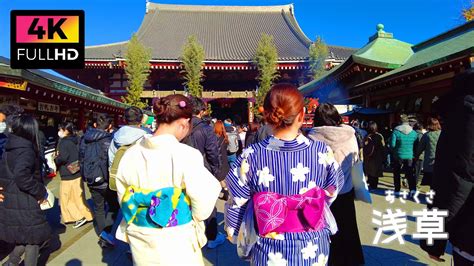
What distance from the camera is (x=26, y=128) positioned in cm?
279

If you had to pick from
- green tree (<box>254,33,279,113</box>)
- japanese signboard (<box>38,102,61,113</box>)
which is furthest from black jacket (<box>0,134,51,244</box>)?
green tree (<box>254,33,279,113</box>)

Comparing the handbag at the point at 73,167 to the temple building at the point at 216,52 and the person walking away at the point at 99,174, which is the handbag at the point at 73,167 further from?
the temple building at the point at 216,52

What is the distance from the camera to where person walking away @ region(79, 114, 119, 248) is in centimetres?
405

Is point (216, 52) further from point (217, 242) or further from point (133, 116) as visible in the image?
point (217, 242)

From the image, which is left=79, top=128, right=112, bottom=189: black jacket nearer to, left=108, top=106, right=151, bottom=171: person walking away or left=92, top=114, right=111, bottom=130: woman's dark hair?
left=92, top=114, right=111, bottom=130: woman's dark hair

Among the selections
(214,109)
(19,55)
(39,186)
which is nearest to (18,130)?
(39,186)

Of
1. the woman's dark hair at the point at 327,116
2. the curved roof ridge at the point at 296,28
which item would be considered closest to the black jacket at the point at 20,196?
the woman's dark hair at the point at 327,116

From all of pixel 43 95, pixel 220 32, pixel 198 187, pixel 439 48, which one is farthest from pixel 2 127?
pixel 220 32

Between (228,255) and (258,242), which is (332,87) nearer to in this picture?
(228,255)

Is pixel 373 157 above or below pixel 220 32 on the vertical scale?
below

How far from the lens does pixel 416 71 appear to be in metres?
7.72

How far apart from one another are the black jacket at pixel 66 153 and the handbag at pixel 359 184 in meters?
3.86

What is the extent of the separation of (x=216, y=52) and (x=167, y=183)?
21079 millimetres

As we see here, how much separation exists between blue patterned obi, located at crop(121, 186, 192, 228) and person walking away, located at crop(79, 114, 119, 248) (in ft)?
7.55
